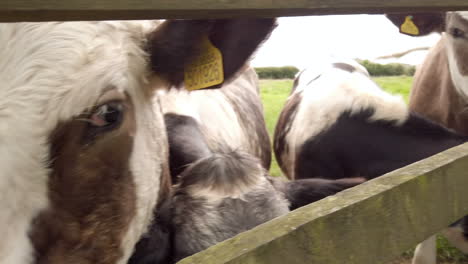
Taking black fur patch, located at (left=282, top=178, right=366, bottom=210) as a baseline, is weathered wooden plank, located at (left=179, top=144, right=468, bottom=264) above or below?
above

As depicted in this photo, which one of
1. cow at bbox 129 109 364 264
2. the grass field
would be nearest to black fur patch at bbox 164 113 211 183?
cow at bbox 129 109 364 264

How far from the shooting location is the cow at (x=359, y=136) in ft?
9.32

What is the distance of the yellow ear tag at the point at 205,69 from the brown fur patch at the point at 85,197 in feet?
0.87

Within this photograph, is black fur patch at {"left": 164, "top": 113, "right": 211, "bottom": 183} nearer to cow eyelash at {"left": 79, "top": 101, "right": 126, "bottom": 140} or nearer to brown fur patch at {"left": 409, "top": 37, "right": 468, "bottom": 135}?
cow eyelash at {"left": 79, "top": 101, "right": 126, "bottom": 140}

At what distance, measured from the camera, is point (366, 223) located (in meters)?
0.95

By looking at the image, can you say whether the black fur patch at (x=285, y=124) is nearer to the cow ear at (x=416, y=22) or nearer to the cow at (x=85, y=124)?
the cow ear at (x=416, y=22)

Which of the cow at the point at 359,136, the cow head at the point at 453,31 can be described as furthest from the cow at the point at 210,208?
the cow head at the point at 453,31

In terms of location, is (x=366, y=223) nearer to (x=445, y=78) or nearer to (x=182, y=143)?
(x=182, y=143)

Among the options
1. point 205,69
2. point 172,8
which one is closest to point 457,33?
point 205,69

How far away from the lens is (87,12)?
722 mm

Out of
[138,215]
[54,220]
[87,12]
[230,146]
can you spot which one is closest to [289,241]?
[87,12]

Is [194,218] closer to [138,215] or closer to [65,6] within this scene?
[138,215]

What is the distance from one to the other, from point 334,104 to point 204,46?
183 centimetres

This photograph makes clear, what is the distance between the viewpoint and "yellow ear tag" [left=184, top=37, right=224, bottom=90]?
1603 mm
